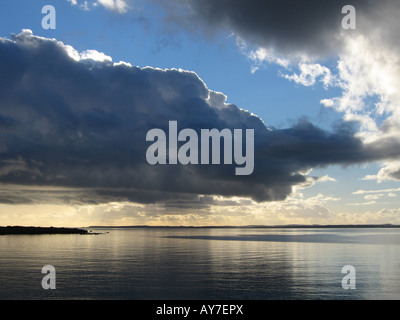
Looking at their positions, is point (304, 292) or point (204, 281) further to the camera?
point (204, 281)

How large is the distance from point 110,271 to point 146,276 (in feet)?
29.2

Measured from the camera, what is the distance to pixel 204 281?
56.2 meters

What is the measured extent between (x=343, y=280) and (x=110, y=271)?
38858 millimetres
